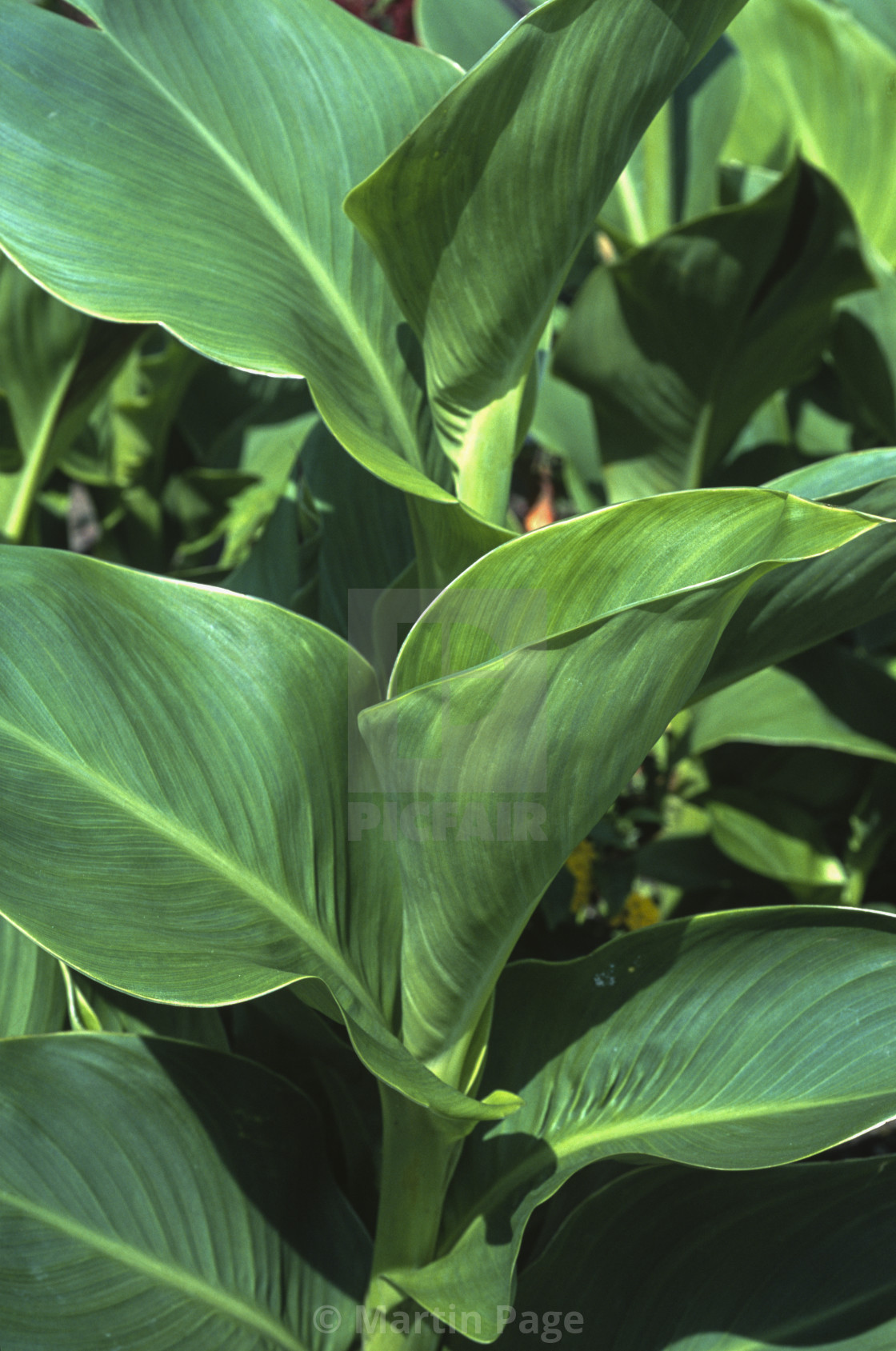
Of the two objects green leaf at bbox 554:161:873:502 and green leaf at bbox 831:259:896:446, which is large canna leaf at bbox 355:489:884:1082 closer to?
green leaf at bbox 554:161:873:502

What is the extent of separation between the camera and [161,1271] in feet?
2.05

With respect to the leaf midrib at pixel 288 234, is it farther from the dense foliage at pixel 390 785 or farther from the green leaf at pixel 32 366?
the green leaf at pixel 32 366

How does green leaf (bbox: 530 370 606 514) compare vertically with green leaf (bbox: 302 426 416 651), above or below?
below

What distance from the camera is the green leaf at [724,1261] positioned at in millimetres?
659

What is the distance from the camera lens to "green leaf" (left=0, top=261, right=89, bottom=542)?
0.98m

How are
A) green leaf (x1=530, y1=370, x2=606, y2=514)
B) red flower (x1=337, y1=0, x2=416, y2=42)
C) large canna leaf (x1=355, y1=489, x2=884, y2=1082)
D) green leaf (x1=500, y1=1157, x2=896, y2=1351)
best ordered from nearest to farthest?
1. large canna leaf (x1=355, y1=489, x2=884, y2=1082)
2. green leaf (x1=500, y1=1157, x2=896, y2=1351)
3. green leaf (x1=530, y1=370, x2=606, y2=514)
4. red flower (x1=337, y1=0, x2=416, y2=42)

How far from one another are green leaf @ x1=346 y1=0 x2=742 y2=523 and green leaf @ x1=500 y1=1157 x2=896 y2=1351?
21.0 inches

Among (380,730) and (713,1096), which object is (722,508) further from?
(713,1096)

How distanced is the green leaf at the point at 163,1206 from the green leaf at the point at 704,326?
777mm

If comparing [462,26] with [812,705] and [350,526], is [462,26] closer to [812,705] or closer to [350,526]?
[350,526]

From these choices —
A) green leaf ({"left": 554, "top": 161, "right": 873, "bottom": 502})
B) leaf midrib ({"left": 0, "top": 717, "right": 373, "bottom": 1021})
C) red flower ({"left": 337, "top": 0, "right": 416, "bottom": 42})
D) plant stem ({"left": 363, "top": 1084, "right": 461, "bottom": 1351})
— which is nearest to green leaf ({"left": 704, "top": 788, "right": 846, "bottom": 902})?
green leaf ({"left": 554, "top": 161, "right": 873, "bottom": 502})

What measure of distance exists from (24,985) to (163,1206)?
0.69 feet

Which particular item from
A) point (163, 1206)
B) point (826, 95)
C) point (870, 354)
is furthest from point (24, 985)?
point (826, 95)

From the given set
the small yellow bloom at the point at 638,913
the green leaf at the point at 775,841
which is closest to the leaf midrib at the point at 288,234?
the small yellow bloom at the point at 638,913
